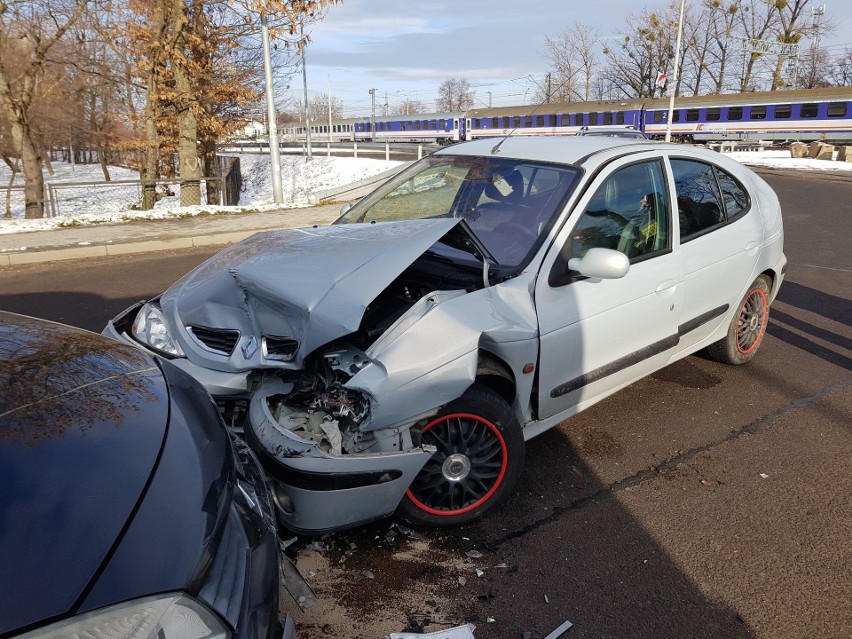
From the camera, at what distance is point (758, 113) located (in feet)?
112

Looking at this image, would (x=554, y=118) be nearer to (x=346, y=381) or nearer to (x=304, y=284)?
(x=304, y=284)

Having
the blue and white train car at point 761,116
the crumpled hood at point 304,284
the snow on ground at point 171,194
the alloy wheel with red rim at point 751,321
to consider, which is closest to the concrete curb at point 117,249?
the snow on ground at point 171,194

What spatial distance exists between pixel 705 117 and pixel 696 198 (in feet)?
119

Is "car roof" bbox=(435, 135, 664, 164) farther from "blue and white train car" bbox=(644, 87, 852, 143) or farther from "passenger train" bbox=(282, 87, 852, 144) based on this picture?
"blue and white train car" bbox=(644, 87, 852, 143)

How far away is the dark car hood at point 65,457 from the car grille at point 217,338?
0.57 metres

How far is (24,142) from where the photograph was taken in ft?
60.3

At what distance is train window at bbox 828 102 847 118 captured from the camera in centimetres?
3159

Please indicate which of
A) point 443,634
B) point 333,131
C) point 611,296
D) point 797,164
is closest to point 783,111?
point 797,164

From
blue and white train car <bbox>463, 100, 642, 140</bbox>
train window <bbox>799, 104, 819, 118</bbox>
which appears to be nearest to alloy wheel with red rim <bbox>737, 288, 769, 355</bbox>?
blue and white train car <bbox>463, 100, 642, 140</bbox>

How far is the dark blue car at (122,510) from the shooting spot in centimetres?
132

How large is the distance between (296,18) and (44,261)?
8170mm

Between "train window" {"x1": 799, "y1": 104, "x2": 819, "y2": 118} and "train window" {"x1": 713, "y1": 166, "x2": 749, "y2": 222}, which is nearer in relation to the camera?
"train window" {"x1": 713, "y1": 166, "x2": 749, "y2": 222}

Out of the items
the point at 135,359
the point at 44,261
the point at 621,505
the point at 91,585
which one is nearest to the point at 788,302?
the point at 621,505

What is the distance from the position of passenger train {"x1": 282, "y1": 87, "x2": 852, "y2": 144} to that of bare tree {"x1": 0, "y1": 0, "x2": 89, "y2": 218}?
21.5 meters
